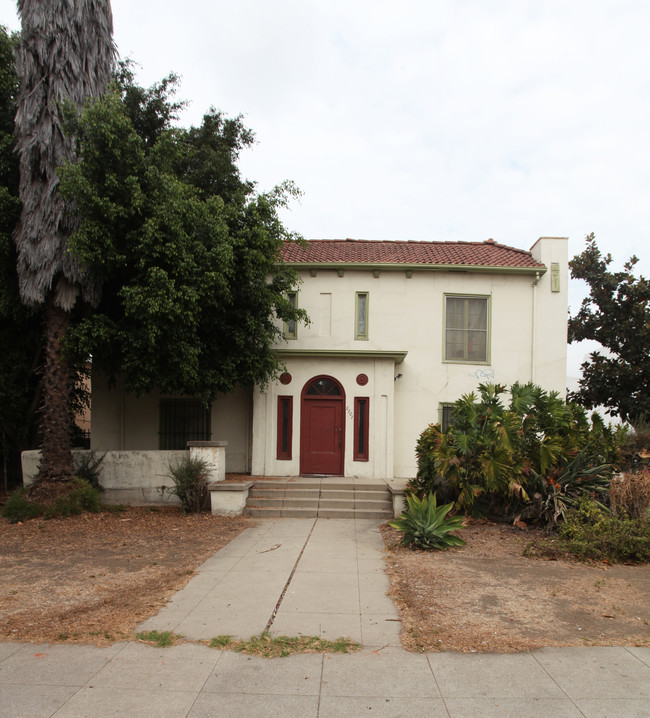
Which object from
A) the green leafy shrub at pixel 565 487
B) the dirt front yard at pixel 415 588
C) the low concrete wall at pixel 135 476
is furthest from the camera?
the low concrete wall at pixel 135 476

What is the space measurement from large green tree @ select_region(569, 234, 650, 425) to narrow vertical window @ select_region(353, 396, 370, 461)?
7.34m

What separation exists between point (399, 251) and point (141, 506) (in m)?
9.84

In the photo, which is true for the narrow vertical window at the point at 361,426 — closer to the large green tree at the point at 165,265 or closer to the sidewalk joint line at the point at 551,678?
the large green tree at the point at 165,265

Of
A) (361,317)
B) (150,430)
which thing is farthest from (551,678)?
(150,430)

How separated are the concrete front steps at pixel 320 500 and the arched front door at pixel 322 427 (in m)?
1.24

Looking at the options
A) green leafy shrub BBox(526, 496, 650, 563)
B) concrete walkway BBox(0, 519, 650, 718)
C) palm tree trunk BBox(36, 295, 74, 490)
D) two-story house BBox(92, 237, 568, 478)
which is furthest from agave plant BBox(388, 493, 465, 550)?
palm tree trunk BBox(36, 295, 74, 490)

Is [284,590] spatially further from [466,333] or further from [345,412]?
[466,333]

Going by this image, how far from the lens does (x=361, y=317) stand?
1603cm

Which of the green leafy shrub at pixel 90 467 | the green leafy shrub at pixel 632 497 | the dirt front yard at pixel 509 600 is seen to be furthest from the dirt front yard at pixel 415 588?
the green leafy shrub at pixel 90 467

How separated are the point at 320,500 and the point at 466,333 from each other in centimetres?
646

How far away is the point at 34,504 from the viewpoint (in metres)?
11.1

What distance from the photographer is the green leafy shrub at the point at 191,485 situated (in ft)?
39.7

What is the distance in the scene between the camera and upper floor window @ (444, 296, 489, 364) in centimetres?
1597

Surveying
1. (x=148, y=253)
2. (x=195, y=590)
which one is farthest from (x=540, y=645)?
(x=148, y=253)
